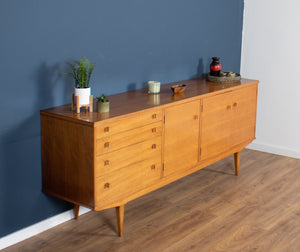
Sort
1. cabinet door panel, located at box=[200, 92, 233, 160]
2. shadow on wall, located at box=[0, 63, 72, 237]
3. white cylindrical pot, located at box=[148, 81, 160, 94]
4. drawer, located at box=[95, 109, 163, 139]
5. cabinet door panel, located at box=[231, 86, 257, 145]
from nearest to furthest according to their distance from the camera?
1. drawer, located at box=[95, 109, 163, 139]
2. shadow on wall, located at box=[0, 63, 72, 237]
3. white cylindrical pot, located at box=[148, 81, 160, 94]
4. cabinet door panel, located at box=[200, 92, 233, 160]
5. cabinet door panel, located at box=[231, 86, 257, 145]

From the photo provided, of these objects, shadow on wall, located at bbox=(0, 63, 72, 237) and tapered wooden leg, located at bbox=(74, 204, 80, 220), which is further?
tapered wooden leg, located at bbox=(74, 204, 80, 220)

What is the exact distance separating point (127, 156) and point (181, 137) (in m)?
0.56

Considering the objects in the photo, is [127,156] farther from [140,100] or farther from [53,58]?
[53,58]

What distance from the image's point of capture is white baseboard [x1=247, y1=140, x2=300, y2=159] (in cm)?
433

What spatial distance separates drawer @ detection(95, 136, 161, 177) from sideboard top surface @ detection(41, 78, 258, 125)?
0.21 metres

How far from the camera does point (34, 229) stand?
280 cm

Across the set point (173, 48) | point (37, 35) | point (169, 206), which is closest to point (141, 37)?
point (173, 48)

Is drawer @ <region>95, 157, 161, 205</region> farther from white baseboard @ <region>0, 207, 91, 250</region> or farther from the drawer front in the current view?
white baseboard @ <region>0, 207, 91, 250</region>

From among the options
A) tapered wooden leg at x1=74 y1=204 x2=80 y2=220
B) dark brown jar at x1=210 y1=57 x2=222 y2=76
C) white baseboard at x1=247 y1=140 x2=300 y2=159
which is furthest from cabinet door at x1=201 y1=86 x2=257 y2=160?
tapered wooden leg at x1=74 y1=204 x2=80 y2=220

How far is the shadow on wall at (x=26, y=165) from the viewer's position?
8.53 ft

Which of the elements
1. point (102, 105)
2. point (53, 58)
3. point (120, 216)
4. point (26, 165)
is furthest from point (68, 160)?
point (53, 58)

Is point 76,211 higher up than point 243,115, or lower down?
lower down

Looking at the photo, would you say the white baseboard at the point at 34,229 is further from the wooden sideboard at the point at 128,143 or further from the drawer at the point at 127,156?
the drawer at the point at 127,156

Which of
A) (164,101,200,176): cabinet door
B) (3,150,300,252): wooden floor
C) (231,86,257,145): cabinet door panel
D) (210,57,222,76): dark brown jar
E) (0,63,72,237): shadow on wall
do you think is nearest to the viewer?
(0,63,72,237): shadow on wall
